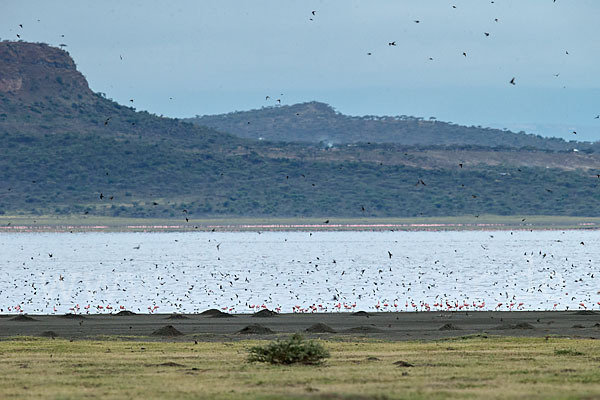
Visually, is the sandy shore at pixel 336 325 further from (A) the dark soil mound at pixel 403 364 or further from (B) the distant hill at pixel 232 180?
(B) the distant hill at pixel 232 180

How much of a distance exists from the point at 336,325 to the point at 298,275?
111 ft

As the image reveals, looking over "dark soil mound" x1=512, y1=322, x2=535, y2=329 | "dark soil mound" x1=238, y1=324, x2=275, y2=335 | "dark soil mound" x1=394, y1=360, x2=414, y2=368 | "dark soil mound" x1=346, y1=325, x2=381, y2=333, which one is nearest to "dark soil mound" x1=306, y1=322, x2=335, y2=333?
"dark soil mound" x1=346, y1=325, x2=381, y2=333

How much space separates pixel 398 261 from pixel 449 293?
33.3 m

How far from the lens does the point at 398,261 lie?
8488cm

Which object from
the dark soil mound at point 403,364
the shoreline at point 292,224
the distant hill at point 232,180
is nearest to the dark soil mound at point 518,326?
the dark soil mound at point 403,364

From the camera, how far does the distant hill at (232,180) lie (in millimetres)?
162375

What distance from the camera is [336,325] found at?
3372 centimetres

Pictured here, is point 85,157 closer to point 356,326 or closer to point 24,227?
point 24,227

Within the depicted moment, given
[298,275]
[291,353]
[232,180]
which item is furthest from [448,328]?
[232,180]

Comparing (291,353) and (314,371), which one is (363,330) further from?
(314,371)

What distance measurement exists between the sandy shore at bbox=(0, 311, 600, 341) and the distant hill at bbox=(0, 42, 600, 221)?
12196 cm

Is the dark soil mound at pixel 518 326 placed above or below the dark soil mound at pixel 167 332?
below

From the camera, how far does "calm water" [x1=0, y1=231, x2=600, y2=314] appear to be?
156 feet

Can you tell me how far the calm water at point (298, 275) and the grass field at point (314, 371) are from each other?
48.6ft
